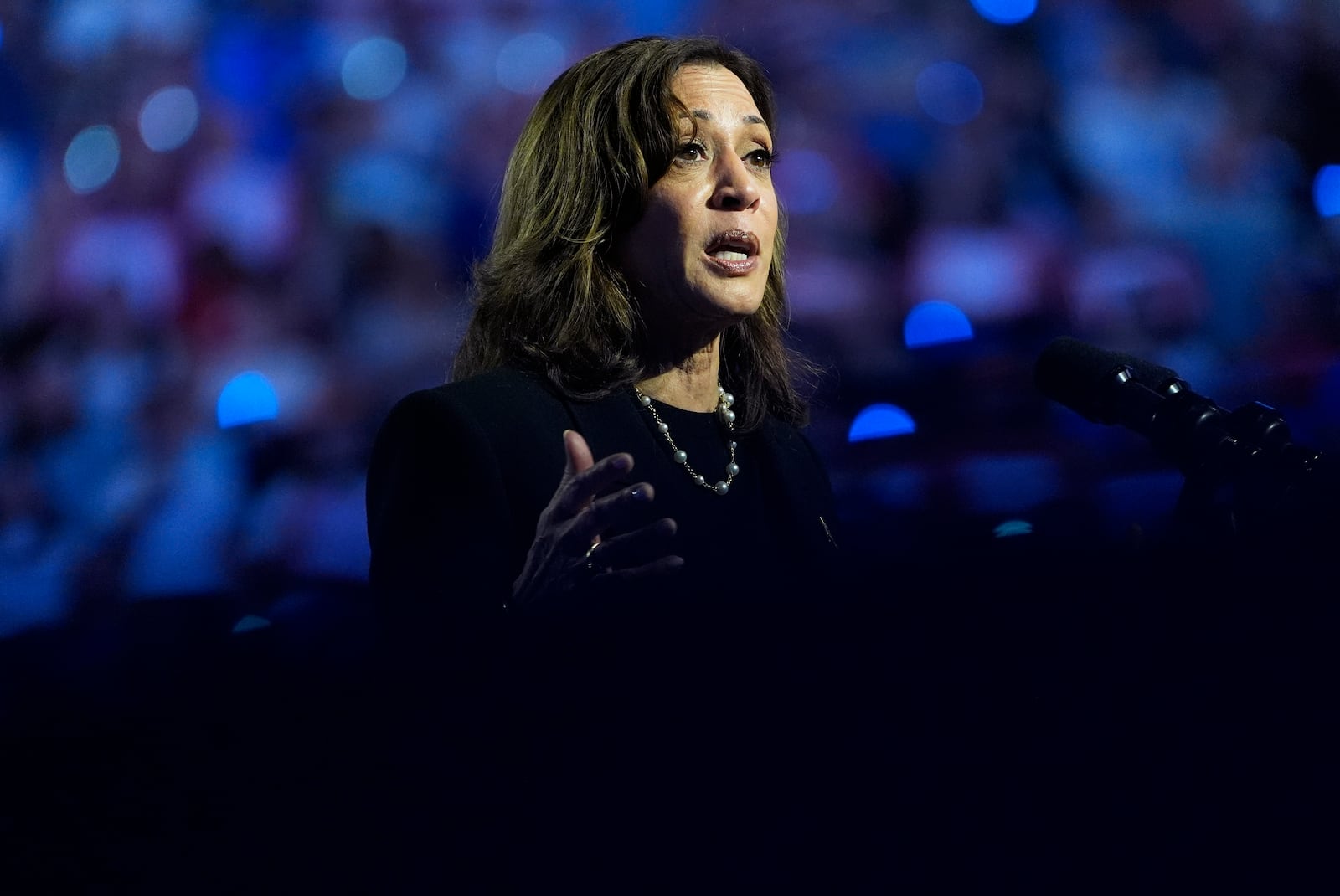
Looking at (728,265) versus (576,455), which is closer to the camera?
(576,455)

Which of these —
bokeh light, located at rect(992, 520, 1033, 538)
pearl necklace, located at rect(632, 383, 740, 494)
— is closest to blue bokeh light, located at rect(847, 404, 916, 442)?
pearl necklace, located at rect(632, 383, 740, 494)

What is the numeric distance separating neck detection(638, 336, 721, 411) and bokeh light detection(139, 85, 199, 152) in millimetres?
1008

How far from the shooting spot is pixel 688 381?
4.84 feet

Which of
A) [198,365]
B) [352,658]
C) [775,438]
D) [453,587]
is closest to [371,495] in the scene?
[453,587]

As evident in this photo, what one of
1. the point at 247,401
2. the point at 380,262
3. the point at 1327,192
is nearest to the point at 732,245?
the point at 380,262

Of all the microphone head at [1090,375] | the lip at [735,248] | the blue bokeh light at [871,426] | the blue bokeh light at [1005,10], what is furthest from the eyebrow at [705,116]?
the blue bokeh light at [1005,10]

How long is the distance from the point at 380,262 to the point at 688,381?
72 centimetres

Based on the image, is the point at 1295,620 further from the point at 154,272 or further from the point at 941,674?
the point at 154,272

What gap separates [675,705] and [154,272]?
163 cm

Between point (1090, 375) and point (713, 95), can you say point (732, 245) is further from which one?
point (1090, 375)

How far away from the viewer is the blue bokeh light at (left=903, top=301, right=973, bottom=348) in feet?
7.03

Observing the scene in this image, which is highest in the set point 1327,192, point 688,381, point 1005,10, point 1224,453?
point 1005,10

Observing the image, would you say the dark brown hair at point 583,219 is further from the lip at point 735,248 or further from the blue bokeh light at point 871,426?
the blue bokeh light at point 871,426

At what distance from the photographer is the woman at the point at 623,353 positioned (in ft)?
4.04
